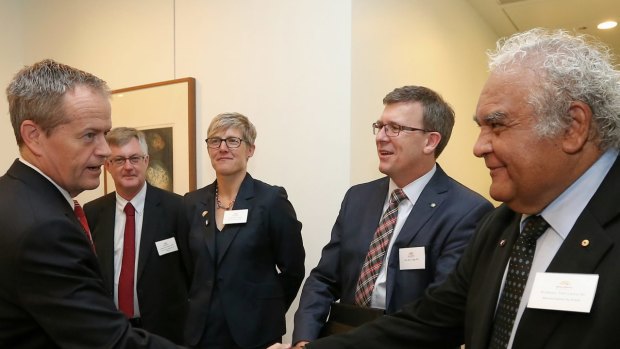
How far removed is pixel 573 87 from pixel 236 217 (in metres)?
1.97

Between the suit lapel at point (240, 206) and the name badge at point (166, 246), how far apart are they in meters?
0.42

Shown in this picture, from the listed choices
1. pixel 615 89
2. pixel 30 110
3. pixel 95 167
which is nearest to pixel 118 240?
pixel 95 167

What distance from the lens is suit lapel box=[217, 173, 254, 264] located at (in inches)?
112

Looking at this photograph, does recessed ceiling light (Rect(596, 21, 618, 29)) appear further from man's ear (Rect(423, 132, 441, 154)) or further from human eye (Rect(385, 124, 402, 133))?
human eye (Rect(385, 124, 402, 133))

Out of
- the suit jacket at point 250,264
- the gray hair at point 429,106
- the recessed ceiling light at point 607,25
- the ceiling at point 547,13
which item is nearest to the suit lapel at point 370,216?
the gray hair at point 429,106

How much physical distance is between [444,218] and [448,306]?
0.51 m

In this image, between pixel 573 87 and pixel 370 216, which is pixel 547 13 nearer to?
pixel 370 216

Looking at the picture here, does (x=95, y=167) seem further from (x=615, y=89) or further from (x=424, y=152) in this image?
(x=615, y=89)

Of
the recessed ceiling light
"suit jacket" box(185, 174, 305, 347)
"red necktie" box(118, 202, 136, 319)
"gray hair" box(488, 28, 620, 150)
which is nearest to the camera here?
"gray hair" box(488, 28, 620, 150)

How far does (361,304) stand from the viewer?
2166 mm

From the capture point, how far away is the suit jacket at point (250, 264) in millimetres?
2797

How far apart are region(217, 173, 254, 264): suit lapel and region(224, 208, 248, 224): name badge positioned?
3 cm

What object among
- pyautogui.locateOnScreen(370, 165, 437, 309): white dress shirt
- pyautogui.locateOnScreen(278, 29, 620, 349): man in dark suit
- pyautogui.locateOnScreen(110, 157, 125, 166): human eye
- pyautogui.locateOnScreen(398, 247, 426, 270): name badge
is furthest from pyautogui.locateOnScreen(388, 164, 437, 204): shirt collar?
pyautogui.locateOnScreen(110, 157, 125, 166): human eye

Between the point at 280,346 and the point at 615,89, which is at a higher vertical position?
the point at 615,89
